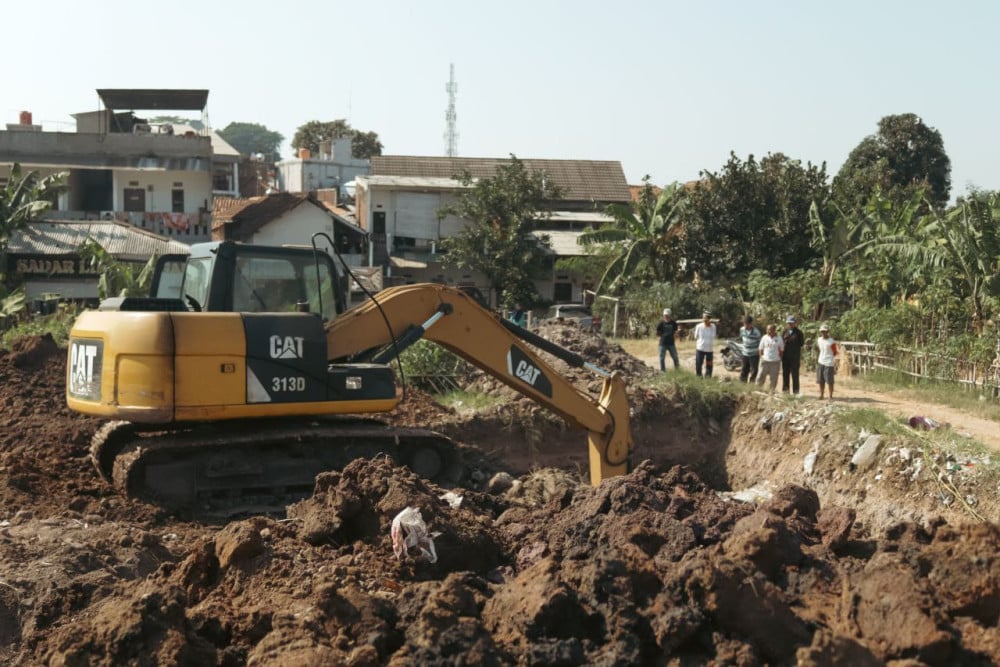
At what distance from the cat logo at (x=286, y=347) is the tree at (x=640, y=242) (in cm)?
2232

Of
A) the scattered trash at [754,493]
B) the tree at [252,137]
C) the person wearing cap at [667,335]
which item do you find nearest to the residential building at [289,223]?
the person wearing cap at [667,335]

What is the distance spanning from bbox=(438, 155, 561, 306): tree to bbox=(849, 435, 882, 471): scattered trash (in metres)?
22.9

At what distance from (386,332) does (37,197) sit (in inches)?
874

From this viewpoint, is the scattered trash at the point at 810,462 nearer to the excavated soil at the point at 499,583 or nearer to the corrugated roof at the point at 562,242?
the excavated soil at the point at 499,583

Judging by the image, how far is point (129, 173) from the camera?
35.5m

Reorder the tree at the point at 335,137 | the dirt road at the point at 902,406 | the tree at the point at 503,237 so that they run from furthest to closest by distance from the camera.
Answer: the tree at the point at 335,137 < the tree at the point at 503,237 < the dirt road at the point at 902,406

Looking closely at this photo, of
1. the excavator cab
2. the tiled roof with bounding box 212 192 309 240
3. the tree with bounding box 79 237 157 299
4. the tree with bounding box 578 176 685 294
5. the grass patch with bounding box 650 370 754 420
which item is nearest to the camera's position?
the excavator cab

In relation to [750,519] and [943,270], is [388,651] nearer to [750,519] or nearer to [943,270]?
[750,519]

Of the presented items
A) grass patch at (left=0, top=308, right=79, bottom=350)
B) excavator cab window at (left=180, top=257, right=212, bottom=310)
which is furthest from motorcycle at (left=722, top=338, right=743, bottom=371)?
grass patch at (left=0, top=308, right=79, bottom=350)

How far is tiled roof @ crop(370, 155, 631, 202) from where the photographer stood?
40812 millimetres

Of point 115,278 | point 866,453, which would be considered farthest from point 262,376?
point 115,278

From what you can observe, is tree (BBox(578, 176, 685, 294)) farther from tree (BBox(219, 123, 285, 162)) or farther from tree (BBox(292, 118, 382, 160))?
tree (BBox(219, 123, 285, 162))

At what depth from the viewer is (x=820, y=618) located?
227 inches

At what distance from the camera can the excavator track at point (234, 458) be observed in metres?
10.3
